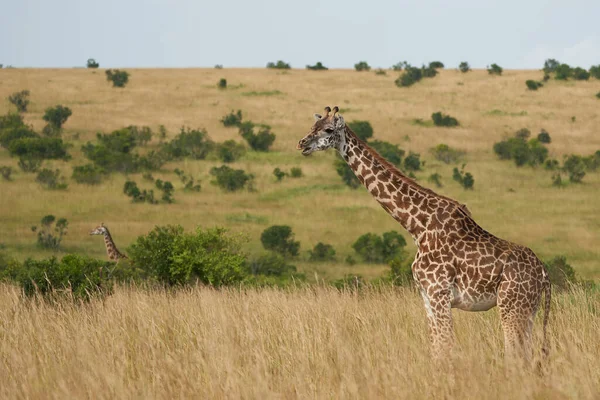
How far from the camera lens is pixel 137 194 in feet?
146

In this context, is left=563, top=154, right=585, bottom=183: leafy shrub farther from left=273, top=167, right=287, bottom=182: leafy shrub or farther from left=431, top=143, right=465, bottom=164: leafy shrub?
left=273, top=167, right=287, bottom=182: leafy shrub

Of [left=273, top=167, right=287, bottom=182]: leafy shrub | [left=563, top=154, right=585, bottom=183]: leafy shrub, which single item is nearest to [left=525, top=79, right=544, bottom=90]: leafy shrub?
[left=563, top=154, right=585, bottom=183]: leafy shrub

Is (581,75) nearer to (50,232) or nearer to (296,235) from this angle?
(296,235)

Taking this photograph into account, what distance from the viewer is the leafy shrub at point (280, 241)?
3550cm

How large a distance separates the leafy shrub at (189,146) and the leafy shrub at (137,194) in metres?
10.2

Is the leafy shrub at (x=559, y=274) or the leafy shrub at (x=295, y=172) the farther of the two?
the leafy shrub at (x=295, y=172)

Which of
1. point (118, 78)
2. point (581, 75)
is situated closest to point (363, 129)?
point (118, 78)

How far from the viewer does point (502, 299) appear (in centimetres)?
841

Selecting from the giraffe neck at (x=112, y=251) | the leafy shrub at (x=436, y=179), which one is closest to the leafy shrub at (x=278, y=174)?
the leafy shrub at (x=436, y=179)

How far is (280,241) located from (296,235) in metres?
3.78

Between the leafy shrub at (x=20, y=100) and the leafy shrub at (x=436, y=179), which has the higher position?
the leafy shrub at (x=20, y=100)

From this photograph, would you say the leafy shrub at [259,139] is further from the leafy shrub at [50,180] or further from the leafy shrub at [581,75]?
the leafy shrub at [581,75]

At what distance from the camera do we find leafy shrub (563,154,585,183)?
5191 centimetres

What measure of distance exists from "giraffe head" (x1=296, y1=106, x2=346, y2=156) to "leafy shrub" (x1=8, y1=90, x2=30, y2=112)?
64329mm
